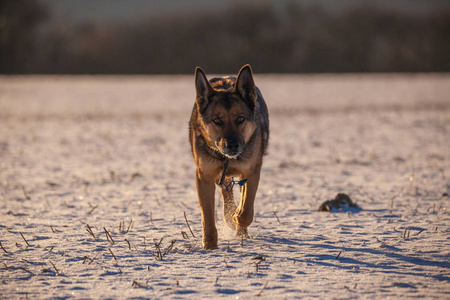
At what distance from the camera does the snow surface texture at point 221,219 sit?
402cm

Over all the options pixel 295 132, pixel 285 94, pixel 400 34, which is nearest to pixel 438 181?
pixel 295 132

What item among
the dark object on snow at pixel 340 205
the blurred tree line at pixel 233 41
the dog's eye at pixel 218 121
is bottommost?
the dark object on snow at pixel 340 205

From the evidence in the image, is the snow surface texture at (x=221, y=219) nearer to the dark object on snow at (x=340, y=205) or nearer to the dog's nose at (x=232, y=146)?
the dark object on snow at (x=340, y=205)

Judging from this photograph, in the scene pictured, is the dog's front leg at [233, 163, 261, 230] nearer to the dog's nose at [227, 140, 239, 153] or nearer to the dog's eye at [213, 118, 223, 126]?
the dog's nose at [227, 140, 239, 153]

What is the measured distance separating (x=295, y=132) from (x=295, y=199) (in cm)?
824

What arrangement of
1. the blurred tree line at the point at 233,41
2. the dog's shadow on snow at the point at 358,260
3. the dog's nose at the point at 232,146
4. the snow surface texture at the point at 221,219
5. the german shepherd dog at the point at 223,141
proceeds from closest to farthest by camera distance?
the snow surface texture at the point at 221,219
the dog's shadow on snow at the point at 358,260
the dog's nose at the point at 232,146
the german shepherd dog at the point at 223,141
the blurred tree line at the point at 233,41

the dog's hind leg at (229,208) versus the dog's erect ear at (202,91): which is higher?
the dog's erect ear at (202,91)

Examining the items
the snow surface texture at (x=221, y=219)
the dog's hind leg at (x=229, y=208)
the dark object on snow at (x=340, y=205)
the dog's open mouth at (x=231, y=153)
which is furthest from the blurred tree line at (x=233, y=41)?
the dog's open mouth at (x=231, y=153)

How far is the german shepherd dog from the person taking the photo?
483cm

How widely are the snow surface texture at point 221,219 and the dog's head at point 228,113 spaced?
115 cm

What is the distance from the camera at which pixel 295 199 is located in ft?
23.6

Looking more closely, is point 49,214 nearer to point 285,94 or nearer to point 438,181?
point 438,181

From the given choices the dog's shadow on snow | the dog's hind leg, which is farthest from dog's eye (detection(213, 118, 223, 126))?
the dog's shadow on snow

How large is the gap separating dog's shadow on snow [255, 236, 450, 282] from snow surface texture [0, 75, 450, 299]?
2cm
